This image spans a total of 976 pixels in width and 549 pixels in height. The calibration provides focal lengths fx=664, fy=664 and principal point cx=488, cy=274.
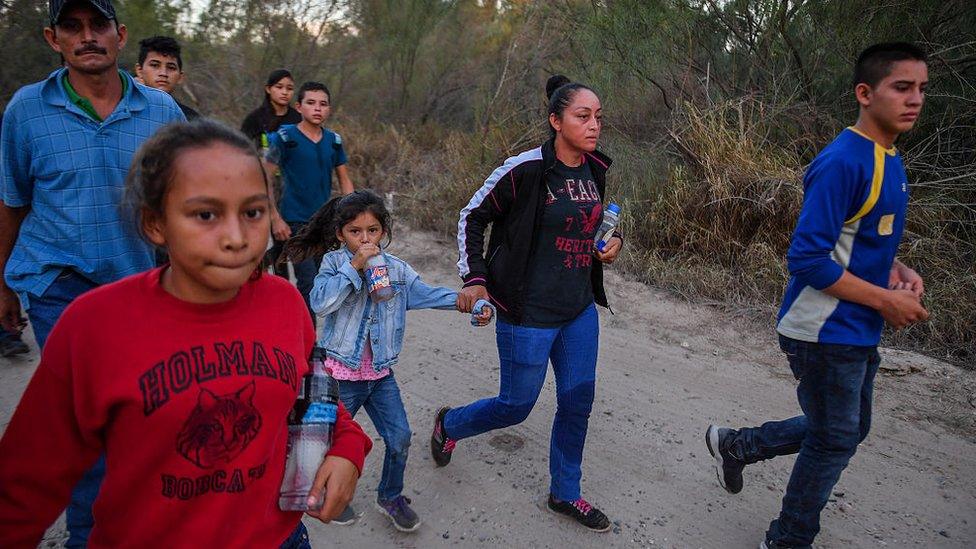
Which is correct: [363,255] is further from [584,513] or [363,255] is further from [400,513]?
[584,513]

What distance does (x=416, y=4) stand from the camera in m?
11.6

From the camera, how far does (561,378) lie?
10.3 ft

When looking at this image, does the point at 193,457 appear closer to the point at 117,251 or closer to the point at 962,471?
the point at 117,251

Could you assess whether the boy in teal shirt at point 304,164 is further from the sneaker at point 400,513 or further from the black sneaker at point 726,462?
the black sneaker at point 726,462

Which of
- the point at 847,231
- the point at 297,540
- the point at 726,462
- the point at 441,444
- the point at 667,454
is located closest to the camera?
the point at 297,540

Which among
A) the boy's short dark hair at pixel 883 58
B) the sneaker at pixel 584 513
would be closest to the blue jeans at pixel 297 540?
the sneaker at pixel 584 513

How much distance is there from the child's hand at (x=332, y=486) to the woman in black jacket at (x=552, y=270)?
143 centimetres

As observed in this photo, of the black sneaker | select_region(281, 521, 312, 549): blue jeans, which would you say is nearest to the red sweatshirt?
select_region(281, 521, 312, 549): blue jeans

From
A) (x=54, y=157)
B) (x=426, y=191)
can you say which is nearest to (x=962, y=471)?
(x=54, y=157)

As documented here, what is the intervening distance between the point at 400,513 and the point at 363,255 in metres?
1.23

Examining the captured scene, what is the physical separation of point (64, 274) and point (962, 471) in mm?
4601

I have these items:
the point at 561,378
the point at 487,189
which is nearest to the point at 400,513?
the point at 561,378

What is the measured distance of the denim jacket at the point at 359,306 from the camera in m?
2.96

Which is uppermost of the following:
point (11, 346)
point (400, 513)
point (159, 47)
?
point (159, 47)
